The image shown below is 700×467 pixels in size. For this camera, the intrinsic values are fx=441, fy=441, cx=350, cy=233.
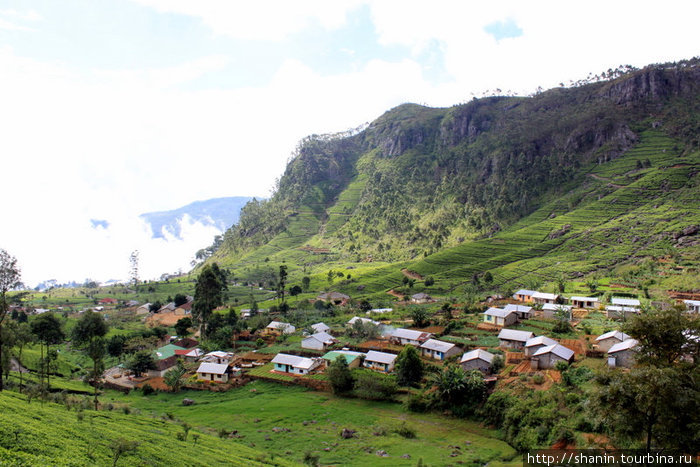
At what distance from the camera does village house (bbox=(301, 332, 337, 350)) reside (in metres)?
57.2

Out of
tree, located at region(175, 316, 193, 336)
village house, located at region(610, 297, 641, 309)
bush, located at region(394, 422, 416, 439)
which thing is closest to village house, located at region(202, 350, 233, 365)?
tree, located at region(175, 316, 193, 336)

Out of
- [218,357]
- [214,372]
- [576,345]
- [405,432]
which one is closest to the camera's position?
[405,432]

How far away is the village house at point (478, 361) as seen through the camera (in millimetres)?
44250

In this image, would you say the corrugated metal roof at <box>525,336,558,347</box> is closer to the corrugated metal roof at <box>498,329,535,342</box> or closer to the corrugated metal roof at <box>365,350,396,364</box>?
the corrugated metal roof at <box>498,329,535,342</box>

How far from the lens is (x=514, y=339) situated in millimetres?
50500

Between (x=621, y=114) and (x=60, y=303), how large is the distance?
589 ft

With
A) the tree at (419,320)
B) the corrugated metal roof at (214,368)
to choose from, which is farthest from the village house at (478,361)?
the corrugated metal roof at (214,368)

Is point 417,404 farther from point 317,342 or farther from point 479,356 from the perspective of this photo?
point 317,342

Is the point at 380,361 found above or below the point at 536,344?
below

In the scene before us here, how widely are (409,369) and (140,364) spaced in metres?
32.1

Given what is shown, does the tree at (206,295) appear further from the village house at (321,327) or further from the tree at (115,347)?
the village house at (321,327)

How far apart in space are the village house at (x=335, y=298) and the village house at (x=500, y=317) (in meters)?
33.2

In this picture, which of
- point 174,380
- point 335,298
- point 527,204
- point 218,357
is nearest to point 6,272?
point 174,380

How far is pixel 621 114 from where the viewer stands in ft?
500
